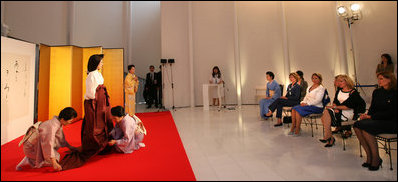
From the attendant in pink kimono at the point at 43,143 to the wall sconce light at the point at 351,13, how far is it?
8.22 m

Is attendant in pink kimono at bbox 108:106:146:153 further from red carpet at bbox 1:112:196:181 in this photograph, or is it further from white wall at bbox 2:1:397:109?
white wall at bbox 2:1:397:109

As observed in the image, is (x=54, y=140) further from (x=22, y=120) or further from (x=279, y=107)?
(x=279, y=107)

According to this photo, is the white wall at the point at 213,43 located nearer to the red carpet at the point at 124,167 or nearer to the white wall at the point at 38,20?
the red carpet at the point at 124,167

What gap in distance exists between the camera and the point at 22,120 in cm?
320

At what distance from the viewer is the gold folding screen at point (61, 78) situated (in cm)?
405

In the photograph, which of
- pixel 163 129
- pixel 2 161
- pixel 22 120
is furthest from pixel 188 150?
pixel 22 120

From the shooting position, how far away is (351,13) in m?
6.66

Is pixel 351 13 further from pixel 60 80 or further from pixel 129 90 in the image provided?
pixel 60 80

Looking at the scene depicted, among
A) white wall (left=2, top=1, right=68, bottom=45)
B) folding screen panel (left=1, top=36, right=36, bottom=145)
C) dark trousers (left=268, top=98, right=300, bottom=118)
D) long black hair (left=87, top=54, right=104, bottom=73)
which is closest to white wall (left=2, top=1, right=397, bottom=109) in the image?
white wall (left=2, top=1, right=68, bottom=45)

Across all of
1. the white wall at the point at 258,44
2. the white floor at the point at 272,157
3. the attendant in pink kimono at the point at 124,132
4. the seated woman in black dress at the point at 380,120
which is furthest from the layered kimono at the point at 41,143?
the white wall at the point at 258,44

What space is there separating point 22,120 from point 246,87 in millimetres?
6519

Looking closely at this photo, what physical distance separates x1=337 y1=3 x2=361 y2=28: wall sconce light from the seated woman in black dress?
19.1 feet

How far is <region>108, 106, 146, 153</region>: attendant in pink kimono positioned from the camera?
7.93 feet

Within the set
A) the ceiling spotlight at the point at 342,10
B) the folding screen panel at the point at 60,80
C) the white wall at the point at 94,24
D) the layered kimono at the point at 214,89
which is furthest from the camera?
the white wall at the point at 94,24
